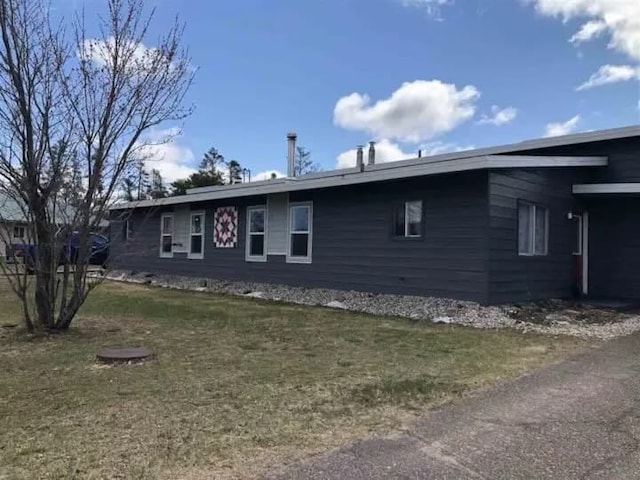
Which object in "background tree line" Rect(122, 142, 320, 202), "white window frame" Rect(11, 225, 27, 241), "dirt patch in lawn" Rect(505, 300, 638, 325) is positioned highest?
"background tree line" Rect(122, 142, 320, 202)

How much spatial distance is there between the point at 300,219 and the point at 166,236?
645 centimetres

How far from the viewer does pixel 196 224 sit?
17.3m

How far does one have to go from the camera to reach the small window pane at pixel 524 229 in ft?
36.2

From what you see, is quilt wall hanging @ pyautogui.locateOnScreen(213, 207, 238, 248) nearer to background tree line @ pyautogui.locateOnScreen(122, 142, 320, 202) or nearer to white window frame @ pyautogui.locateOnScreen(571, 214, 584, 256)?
white window frame @ pyautogui.locateOnScreen(571, 214, 584, 256)

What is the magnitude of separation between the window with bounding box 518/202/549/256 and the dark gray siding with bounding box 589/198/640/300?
2047mm

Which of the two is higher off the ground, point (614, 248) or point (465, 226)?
point (465, 226)

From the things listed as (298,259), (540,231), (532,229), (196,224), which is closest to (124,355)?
(298,259)

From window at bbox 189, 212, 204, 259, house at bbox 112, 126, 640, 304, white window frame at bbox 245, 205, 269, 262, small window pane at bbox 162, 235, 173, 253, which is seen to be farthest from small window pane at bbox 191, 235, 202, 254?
white window frame at bbox 245, 205, 269, 262

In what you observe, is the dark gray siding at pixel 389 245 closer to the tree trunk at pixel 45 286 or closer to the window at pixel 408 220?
the window at pixel 408 220

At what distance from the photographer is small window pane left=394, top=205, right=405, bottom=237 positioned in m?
11.6

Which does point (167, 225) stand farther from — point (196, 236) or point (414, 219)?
point (414, 219)

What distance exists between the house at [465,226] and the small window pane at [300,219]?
3cm

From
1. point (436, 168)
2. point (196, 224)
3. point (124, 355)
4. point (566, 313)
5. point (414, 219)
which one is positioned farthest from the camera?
point (196, 224)

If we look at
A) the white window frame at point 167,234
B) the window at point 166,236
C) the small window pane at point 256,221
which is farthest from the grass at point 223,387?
the window at point 166,236
